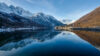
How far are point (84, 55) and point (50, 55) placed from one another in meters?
5.28

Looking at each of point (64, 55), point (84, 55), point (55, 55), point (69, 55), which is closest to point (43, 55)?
point (55, 55)

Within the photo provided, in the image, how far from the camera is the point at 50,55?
11.7 meters

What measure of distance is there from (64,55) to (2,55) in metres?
9.77

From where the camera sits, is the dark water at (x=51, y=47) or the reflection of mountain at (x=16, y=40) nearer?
the dark water at (x=51, y=47)

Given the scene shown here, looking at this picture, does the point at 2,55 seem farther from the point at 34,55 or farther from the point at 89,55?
the point at 89,55

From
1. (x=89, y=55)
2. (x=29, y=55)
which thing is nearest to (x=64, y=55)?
(x=89, y=55)

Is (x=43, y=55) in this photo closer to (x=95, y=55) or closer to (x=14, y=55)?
(x=14, y=55)

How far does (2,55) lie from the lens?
11.9 m

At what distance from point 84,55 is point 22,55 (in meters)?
9.67

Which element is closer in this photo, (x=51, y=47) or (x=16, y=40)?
Answer: (x=51, y=47)

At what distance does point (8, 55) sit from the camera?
1188 cm

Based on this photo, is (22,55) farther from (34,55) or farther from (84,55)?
(84,55)

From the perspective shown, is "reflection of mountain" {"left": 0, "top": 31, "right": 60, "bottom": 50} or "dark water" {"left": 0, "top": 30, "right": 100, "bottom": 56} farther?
"reflection of mountain" {"left": 0, "top": 31, "right": 60, "bottom": 50}

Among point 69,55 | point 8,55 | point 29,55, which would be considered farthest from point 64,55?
point 8,55
